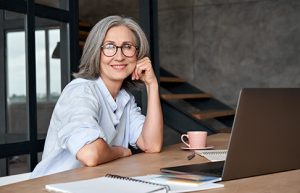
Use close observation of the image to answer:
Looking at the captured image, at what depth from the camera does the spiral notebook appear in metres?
1.01

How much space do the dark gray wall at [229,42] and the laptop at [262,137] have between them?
4.21 metres

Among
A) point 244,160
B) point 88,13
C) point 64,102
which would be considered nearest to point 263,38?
point 88,13

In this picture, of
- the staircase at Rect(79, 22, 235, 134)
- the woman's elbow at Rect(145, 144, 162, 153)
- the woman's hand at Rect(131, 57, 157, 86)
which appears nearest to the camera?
the woman's elbow at Rect(145, 144, 162, 153)

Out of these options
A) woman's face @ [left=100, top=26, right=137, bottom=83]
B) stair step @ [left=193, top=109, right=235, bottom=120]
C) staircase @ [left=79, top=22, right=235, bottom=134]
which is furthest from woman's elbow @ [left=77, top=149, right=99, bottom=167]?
stair step @ [left=193, top=109, right=235, bottom=120]

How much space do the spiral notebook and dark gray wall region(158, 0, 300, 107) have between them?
4502 millimetres

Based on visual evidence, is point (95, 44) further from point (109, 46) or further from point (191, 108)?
point (191, 108)

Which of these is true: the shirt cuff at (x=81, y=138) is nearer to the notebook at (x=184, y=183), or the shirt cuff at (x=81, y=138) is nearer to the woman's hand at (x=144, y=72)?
the notebook at (x=184, y=183)

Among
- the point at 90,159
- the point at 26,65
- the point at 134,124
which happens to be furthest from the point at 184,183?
the point at 26,65

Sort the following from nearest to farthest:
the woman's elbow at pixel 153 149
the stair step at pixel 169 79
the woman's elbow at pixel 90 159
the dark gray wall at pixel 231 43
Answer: the woman's elbow at pixel 90 159, the woman's elbow at pixel 153 149, the stair step at pixel 169 79, the dark gray wall at pixel 231 43

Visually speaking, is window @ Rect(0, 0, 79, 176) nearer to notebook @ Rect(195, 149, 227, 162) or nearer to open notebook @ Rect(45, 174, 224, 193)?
notebook @ Rect(195, 149, 227, 162)

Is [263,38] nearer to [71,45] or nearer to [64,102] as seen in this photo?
[71,45]

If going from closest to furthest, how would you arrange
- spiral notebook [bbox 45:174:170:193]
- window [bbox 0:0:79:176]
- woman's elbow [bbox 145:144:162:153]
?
spiral notebook [bbox 45:174:170:193] < woman's elbow [bbox 145:144:162:153] < window [bbox 0:0:79:176]

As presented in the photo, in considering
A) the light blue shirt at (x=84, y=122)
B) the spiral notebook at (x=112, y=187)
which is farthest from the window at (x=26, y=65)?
the spiral notebook at (x=112, y=187)

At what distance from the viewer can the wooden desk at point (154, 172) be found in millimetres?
1073
